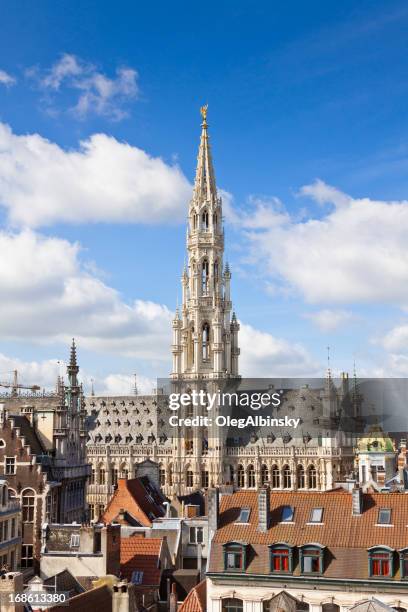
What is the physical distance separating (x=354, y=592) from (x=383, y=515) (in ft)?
14.3

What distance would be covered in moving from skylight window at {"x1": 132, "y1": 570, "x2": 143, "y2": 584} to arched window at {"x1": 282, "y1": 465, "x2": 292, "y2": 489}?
73.8m

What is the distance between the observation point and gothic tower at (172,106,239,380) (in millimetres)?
131500

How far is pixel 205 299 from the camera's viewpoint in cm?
13488

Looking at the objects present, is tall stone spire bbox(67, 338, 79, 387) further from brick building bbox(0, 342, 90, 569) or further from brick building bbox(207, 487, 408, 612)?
brick building bbox(207, 487, 408, 612)

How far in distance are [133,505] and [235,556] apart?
2700cm

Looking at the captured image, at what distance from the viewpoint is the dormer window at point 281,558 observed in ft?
136

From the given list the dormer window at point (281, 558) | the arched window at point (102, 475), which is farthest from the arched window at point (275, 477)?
the dormer window at point (281, 558)

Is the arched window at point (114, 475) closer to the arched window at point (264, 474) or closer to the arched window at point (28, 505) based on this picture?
the arched window at point (264, 474)

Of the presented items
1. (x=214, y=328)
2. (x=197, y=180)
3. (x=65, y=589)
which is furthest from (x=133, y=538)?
(x=197, y=180)

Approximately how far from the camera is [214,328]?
433 feet

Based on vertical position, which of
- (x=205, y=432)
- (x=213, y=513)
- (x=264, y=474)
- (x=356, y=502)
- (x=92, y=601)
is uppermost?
(x=205, y=432)

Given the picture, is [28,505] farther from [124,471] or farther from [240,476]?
[124,471]

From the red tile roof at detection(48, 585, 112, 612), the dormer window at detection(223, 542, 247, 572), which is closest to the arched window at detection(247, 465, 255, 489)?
the dormer window at detection(223, 542, 247, 572)

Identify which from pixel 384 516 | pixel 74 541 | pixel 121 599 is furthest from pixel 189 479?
pixel 121 599
